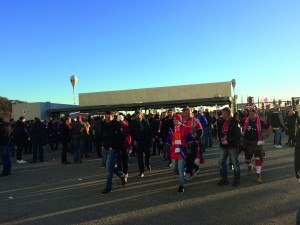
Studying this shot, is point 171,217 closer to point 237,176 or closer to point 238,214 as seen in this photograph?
point 238,214

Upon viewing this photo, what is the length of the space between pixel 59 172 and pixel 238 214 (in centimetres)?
729

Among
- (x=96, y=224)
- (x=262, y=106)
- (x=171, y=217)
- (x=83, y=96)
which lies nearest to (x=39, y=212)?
(x=96, y=224)

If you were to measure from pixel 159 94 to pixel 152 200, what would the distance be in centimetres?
2898

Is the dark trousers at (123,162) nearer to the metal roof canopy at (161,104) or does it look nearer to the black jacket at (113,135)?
the black jacket at (113,135)

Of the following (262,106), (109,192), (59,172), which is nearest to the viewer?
(109,192)

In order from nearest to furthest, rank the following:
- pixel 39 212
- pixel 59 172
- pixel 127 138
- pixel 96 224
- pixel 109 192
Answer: pixel 96 224 → pixel 39 212 → pixel 109 192 → pixel 127 138 → pixel 59 172

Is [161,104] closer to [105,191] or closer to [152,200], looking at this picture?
[105,191]

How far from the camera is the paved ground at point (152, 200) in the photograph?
19.1 feet

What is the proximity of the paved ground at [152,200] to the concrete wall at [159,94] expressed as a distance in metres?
23.4

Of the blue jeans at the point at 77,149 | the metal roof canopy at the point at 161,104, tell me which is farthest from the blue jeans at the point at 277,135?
the blue jeans at the point at 77,149

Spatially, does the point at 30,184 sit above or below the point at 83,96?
below

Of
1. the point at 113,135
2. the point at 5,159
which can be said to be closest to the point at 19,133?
the point at 5,159

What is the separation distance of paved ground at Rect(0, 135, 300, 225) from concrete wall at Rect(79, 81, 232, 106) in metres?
23.4

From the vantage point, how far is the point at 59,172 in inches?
454
